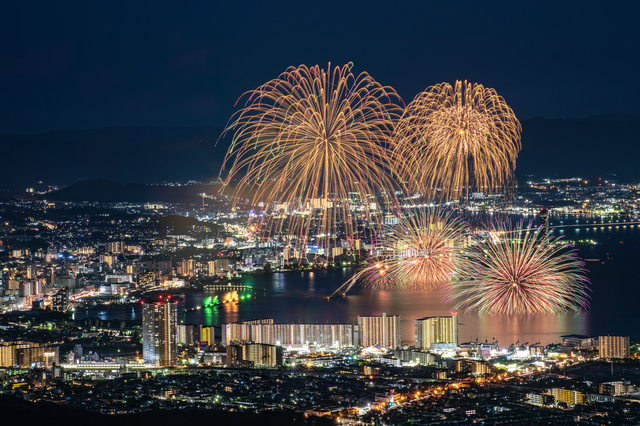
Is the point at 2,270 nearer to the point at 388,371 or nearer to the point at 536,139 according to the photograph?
the point at 388,371

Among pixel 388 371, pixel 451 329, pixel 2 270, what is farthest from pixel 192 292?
pixel 388 371

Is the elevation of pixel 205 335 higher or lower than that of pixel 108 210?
lower

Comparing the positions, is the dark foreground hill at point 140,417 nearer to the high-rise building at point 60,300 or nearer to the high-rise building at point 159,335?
the high-rise building at point 159,335

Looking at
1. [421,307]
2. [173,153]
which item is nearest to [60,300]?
[421,307]

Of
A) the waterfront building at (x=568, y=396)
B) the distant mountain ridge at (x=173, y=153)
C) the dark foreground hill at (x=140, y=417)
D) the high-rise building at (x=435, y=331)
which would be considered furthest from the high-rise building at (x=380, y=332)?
the distant mountain ridge at (x=173, y=153)

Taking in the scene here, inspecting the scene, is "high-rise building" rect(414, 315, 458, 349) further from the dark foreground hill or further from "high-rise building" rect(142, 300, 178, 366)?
the dark foreground hill
